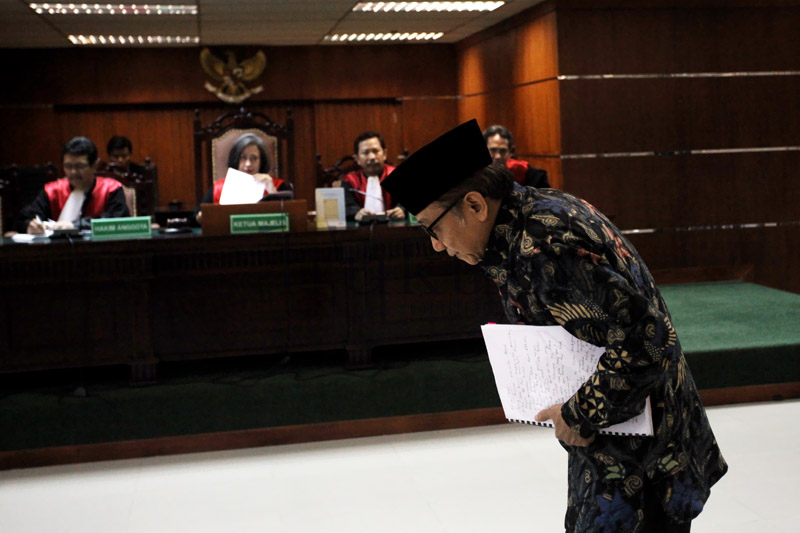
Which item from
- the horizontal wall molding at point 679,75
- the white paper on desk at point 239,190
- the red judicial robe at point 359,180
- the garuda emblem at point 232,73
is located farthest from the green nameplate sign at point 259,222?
the garuda emblem at point 232,73

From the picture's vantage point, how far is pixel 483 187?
1.35 metres

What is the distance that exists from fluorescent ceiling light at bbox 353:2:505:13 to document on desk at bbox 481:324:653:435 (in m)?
6.00

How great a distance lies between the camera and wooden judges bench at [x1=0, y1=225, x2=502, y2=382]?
3.96 m

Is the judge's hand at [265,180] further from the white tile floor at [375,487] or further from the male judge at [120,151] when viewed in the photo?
the male judge at [120,151]

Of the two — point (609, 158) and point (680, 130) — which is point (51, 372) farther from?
point (680, 130)

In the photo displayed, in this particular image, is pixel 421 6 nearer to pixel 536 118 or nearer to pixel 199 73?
pixel 536 118

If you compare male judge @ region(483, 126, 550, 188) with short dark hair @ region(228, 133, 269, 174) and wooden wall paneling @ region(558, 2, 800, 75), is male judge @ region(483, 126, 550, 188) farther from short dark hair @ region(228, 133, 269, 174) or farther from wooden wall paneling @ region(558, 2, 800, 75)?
wooden wall paneling @ region(558, 2, 800, 75)

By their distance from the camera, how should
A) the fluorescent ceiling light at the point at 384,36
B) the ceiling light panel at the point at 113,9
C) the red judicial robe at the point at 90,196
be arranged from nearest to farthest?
the red judicial robe at the point at 90,196, the ceiling light panel at the point at 113,9, the fluorescent ceiling light at the point at 384,36

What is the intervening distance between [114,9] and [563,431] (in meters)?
6.50

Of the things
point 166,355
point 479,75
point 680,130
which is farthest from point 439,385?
point 479,75

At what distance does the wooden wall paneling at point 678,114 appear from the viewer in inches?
273

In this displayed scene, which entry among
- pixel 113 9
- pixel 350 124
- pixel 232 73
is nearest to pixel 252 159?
pixel 113 9

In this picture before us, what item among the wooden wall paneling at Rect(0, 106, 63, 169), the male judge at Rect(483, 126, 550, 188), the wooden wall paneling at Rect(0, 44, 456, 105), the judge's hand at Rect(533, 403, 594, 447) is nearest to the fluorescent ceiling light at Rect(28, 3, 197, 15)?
the wooden wall paneling at Rect(0, 44, 456, 105)

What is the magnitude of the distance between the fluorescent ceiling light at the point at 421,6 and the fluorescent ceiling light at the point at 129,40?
88.1 inches
